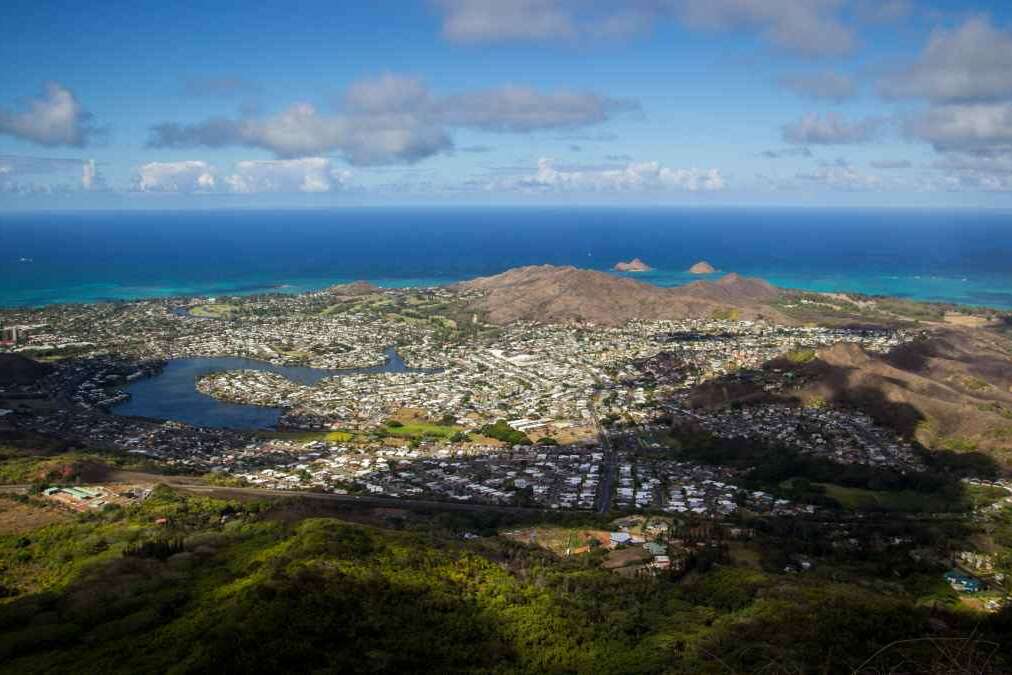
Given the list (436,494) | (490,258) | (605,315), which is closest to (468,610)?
(436,494)

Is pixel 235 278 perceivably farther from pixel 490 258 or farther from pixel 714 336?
pixel 714 336

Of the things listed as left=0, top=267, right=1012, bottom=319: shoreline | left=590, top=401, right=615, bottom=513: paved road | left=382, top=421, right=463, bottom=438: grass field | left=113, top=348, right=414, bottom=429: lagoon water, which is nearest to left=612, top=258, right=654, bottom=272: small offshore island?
left=0, top=267, right=1012, bottom=319: shoreline

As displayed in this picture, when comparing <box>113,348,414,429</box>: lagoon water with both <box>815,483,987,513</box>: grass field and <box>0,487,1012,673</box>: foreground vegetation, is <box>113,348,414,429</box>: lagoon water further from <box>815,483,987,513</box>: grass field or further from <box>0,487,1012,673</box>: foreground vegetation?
<box>815,483,987,513</box>: grass field

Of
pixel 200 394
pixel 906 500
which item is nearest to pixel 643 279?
pixel 200 394

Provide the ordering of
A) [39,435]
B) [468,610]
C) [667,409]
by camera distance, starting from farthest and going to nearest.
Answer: [667,409] → [39,435] → [468,610]

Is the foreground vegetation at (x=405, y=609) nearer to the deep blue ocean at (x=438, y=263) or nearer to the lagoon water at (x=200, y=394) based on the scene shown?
the lagoon water at (x=200, y=394)

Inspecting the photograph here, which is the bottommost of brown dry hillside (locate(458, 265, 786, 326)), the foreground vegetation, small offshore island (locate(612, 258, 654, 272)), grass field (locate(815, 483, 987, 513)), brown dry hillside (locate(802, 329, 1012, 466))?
grass field (locate(815, 483, 987, 513))

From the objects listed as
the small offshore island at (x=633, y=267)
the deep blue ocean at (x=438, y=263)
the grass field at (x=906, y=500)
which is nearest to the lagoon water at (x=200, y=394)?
the grass field at (x=906, y=500)
